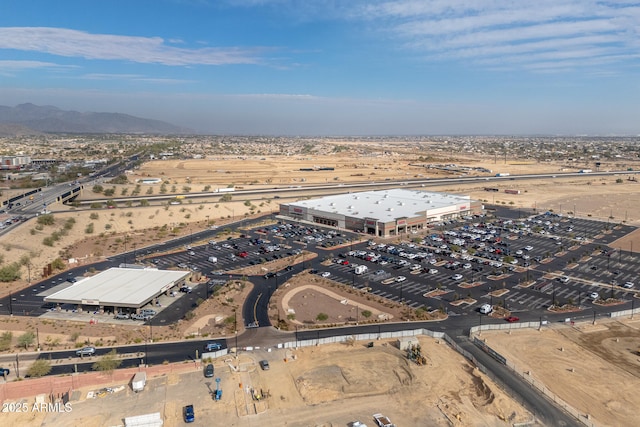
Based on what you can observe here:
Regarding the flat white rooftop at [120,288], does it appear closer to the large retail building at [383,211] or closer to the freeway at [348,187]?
A: the large retail building at [383,211]

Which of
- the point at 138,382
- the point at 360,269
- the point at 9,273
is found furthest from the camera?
the point at 360,269

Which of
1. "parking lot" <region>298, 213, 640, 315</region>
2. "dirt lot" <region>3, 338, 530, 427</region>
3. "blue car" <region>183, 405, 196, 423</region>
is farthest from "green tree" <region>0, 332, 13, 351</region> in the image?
"parking lot" <region>298, 213, 640, 315</region>

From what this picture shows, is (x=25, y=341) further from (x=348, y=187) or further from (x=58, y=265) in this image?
(x=348, y=187)

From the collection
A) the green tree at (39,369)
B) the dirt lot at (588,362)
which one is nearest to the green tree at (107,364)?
the green tree at (39,369)

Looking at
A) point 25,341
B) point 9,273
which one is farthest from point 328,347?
point 9,273

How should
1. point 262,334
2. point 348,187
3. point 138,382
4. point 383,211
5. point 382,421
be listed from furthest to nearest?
point 348,187, point 383,211, point 262,334, point 138,382, point 382,421

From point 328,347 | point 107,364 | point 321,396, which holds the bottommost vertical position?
point 321,396

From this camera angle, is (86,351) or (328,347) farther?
(328,347)
